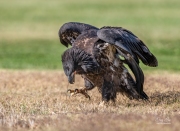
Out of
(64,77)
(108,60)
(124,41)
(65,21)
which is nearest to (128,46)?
(124,41)

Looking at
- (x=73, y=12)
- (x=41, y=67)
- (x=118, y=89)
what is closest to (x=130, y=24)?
(x=73, y=12)

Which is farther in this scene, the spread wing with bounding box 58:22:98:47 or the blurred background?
the blurred background

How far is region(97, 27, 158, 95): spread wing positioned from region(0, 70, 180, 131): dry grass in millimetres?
603

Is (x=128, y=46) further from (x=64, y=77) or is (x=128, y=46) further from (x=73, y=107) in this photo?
(x=64, y=77)

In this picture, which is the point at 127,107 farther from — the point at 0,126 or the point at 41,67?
the point at 41,67

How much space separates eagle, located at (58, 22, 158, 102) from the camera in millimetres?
9430

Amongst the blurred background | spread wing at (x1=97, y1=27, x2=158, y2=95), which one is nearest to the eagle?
spread wing at (x1=97, y1=27, x2=158, y2=95)

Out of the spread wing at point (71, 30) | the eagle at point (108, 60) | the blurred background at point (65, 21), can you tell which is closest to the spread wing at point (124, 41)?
the eagle at point (108, 60)

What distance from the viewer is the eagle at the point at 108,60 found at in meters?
9.43

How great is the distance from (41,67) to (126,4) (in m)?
23.8

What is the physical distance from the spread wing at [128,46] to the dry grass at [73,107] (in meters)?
0.60

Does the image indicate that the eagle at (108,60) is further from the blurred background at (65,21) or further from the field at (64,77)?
the blurred background at (65,21)

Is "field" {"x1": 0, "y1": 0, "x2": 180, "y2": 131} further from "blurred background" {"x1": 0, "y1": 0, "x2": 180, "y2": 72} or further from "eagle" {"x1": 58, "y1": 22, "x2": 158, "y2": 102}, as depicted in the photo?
"eagle" {"x1": 58, "y1": 22, "x2": 158, "y2": 102}

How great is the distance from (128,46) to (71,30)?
1.63 metres
